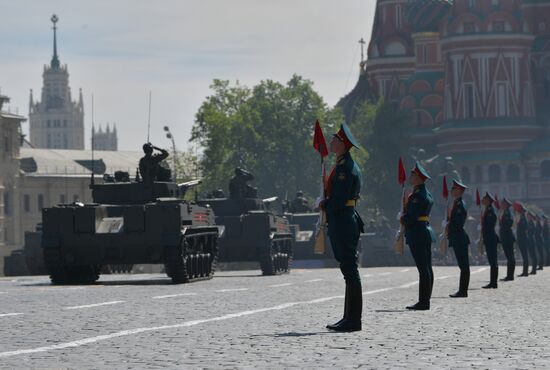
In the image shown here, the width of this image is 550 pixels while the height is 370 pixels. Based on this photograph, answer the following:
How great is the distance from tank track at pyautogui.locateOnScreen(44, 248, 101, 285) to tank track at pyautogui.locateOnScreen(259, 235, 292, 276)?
772 centimetres

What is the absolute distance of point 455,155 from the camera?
123m

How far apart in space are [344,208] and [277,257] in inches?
1096

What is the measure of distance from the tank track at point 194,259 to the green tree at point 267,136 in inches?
2994

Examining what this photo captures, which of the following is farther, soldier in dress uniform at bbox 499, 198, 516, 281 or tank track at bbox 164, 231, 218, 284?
tank track at bbox 164, 231, 218, 284

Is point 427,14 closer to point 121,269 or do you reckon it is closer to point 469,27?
point 469,27

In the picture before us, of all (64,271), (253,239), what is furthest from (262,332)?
(253,239)

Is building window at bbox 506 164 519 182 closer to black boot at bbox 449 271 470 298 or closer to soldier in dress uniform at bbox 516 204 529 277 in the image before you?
soldier in dress uniform at bbox 516 204 529 277

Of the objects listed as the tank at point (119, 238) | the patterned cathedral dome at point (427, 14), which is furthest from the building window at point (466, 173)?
the tank at point (119, 238)

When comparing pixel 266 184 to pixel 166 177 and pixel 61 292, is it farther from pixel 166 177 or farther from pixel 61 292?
pixel 61 292

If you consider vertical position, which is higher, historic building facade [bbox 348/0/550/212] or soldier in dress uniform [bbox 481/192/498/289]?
historic building facade [bbox 348/0/550/212]

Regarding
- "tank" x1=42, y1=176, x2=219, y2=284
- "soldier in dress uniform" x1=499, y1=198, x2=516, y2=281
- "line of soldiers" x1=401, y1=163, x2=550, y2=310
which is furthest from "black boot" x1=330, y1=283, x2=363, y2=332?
"soldier in dress uniform" x1=499, y1=198, x2=516, y2=281

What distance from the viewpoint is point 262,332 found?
16375 mm

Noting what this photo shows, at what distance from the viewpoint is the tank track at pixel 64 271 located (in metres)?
34.1

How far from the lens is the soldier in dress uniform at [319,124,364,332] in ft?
55.8
